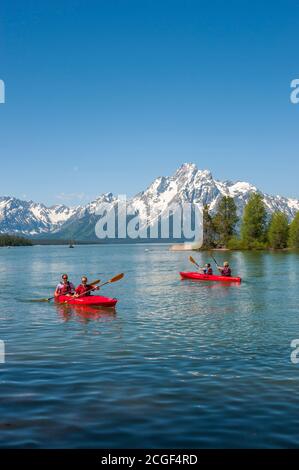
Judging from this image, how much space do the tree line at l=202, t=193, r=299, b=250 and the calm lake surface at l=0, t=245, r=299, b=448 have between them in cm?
12412

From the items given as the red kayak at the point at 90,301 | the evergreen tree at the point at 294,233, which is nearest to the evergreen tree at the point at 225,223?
the evergreen tree at the point at 294,233

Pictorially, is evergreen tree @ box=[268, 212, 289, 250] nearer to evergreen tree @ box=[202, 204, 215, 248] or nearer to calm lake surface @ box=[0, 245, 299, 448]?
evergreen tree @ box=[202, 204, 215, 248]

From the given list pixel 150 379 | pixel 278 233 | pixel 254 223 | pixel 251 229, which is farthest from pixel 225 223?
pixel 150 379

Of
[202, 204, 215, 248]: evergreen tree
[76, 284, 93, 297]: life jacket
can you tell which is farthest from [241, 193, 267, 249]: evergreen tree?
[76, 284, 93, 297]: life jacket

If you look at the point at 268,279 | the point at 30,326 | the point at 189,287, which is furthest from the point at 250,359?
the point at 268,279

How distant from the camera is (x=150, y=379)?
51.7ft

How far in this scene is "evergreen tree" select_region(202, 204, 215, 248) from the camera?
579 ft

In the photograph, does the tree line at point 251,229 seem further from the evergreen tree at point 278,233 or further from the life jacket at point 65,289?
the life jacket at point 65,289

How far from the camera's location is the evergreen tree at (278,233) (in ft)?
496

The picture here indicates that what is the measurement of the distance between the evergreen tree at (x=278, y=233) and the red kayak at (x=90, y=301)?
408 ft

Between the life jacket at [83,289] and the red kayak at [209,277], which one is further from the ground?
the life jacket at [83,289]

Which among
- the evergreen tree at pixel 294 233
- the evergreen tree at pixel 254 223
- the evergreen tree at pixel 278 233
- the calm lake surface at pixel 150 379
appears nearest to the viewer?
the calm lake surface at pixel 150 379

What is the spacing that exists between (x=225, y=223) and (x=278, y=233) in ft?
91.8

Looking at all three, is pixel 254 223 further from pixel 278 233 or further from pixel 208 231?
pixel 208 231
